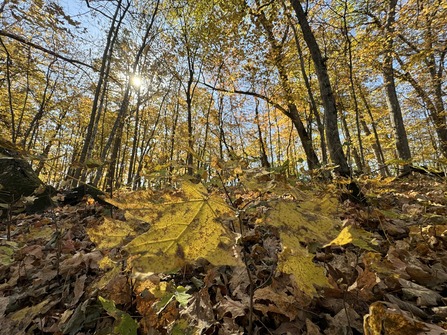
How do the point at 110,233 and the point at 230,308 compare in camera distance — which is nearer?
the point at 110,233

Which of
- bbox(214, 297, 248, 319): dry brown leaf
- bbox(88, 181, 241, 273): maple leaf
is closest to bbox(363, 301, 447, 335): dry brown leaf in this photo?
bbox(88, 181, 241, 273): maple leaf

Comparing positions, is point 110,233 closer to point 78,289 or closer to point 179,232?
point 179,232

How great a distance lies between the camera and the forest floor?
98cm

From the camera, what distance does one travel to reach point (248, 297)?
1.19 m

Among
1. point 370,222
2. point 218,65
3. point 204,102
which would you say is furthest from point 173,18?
point 370,222

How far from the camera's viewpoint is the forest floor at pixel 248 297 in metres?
0.98

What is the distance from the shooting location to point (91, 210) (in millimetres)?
4152

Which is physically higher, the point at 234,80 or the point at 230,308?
the point at 234,80

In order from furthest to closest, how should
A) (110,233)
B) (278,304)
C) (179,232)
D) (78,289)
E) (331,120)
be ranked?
(331,120) → (78,289) → (278,304) → (110,233) → (179,232)

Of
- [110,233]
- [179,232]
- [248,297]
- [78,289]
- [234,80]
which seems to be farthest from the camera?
[234,80]

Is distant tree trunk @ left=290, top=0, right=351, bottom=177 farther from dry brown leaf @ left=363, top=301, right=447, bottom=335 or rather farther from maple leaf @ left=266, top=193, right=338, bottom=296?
maple leaf @ left=266, top=193, right=338, bottom=296

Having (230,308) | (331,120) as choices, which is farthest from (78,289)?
(331,120)

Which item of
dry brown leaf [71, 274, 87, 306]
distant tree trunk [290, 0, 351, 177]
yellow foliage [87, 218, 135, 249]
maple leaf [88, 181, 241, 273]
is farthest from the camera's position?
distant tree trunk [290, 0, 351, 177]

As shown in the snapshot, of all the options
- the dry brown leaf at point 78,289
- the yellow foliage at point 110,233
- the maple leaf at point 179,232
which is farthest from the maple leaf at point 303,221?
A: the dry brown leaf at point 78,289
